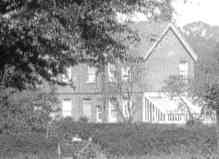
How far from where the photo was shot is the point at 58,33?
24.5 feet

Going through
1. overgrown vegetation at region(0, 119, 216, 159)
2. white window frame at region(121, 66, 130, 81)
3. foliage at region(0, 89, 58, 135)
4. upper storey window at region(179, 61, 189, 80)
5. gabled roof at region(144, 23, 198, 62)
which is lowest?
overgrown vegetation at region(0, 119, 216, 159)

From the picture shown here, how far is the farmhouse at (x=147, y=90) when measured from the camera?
33.8 metres

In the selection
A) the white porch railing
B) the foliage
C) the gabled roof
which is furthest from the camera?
the gabled roof

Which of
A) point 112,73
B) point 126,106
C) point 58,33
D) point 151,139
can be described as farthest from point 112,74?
point 58,33

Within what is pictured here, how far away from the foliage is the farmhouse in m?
10.7

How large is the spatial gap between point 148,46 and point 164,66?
219 centimetres

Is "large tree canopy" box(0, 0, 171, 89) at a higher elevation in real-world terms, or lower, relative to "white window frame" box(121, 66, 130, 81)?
lower

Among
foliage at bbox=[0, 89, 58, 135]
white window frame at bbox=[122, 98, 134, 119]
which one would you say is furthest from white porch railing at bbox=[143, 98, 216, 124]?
foliage at bbox=[0, 89, 58, 135]

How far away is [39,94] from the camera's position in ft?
73.3

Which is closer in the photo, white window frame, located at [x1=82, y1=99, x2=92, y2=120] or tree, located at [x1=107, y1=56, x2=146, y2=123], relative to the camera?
tree, located at [x1=107, y1=56, x2=146, y2=123]

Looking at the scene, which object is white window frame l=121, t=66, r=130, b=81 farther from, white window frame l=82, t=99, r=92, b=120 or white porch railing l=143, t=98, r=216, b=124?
white window frame l=82, t=99, r=92, b=120

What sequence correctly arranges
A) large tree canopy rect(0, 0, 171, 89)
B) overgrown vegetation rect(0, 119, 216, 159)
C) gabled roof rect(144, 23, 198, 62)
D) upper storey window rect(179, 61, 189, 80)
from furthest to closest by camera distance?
1. upper storey window rect(179, 61, 189, 80)
2. gabled roof rect(144, 23, 198, 62)
3. overgrown vegetation rect(0, 119, 216, 159)
4. large tree canopy rect(0, 0, 171, 89)

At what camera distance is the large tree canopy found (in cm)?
739

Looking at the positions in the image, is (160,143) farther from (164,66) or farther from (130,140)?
(164,66)
